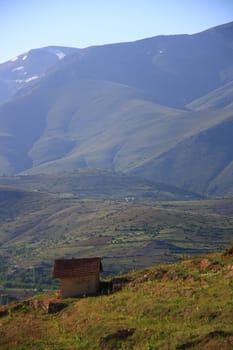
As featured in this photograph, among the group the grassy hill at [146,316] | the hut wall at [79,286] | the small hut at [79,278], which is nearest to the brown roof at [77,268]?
the small hut at [79,278]

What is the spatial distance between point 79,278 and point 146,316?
38.9 feet

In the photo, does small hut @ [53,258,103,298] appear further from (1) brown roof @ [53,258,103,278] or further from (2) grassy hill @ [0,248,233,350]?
(2) grassy hill @ [0,248,233,350]

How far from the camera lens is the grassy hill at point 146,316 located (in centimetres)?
3518

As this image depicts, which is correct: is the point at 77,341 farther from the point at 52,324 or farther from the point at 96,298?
the point at 96,298

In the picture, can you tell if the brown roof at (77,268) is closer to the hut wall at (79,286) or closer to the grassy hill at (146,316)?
the hut wall at (79,286)

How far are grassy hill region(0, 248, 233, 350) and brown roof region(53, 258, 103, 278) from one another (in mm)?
2269

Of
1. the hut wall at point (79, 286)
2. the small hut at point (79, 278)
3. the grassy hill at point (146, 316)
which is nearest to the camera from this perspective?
the grassy hill at point (146, 316)

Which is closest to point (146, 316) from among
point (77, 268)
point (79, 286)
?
point (79, 286)

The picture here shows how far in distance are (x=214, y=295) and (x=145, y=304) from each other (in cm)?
468

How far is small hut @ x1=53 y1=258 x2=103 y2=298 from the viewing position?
51156 millimetres

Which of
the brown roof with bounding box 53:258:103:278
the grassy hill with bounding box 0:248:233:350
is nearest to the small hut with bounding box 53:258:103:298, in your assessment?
the brown roof with bounding box 53:258:103:278

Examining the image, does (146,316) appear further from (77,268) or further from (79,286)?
(77,268)

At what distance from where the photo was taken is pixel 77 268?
51.5 metres

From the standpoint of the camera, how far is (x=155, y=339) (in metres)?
35.3
